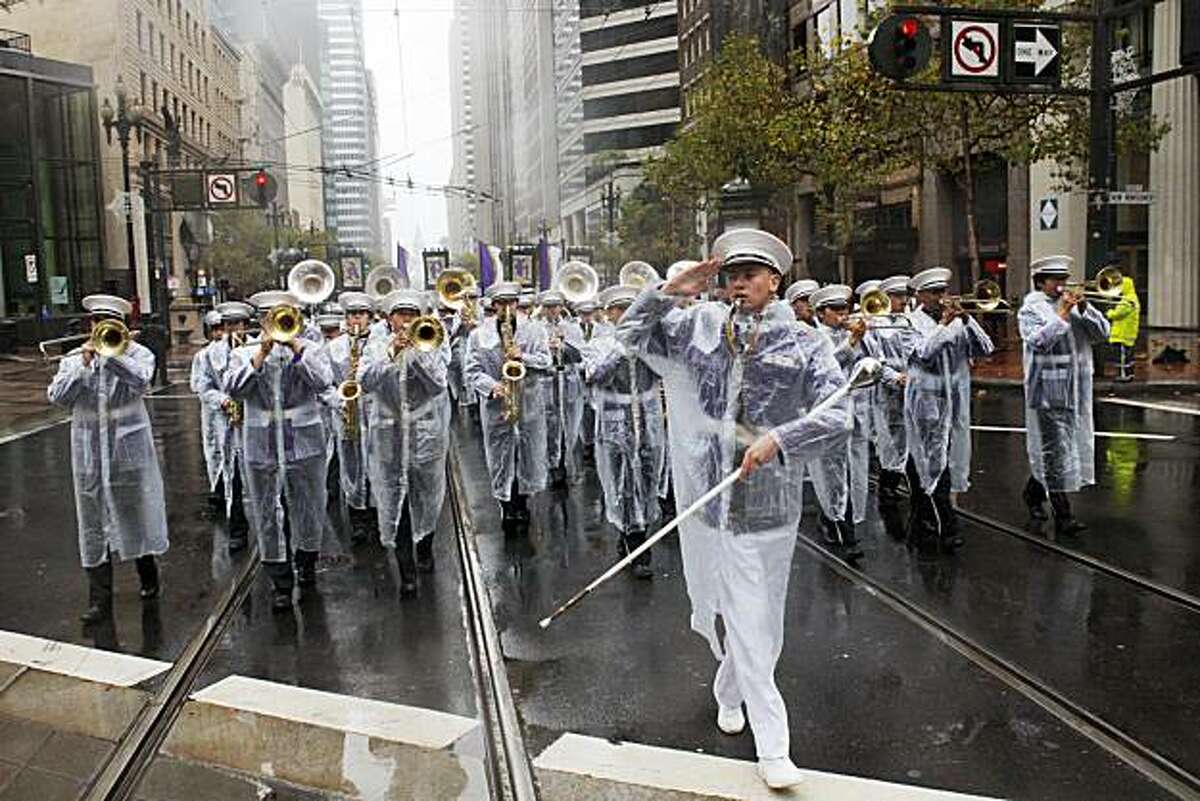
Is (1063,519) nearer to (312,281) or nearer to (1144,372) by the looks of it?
(312,281)

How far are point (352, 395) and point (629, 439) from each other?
192cm

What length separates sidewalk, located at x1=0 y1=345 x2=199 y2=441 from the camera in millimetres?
19031

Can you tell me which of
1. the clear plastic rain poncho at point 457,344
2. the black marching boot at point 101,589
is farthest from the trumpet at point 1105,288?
the black marching boot at point 101,589

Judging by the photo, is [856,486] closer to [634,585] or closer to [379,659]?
[634,585]

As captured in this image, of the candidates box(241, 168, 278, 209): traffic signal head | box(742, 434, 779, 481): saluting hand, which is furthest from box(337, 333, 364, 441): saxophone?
box(241, 168, 278, 209): traffic signal head

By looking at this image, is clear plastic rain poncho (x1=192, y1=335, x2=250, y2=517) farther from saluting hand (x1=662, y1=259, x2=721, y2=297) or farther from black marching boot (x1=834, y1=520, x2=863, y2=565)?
saluting hand (x1=662, y1=259, x2=721, y2=297)

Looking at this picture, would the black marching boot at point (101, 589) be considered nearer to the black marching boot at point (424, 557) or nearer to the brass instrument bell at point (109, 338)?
the brass instrument bell at point (109, 338)

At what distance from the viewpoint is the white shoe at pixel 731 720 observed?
4.95m

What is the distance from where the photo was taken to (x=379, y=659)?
615 centimetres

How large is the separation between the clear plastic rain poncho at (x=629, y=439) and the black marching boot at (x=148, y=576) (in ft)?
9.47

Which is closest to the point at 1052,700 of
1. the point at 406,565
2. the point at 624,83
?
the point at 406,565

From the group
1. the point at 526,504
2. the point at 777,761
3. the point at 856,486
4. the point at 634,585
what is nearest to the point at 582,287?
the point at 526,504

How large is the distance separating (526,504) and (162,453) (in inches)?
253

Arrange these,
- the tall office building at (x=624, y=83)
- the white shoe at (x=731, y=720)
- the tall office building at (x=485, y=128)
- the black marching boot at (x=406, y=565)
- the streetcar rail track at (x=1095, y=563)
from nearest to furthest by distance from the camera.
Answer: the white shoe at (x=731, y=720) < the streetcar rail track at (x=1095, y=563) < the black marching boot at (x=406, y=565) < the tall office building at (x=624, y=83) < the tall office building at (x=485, y=128)
